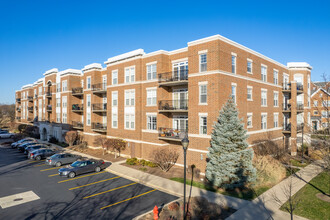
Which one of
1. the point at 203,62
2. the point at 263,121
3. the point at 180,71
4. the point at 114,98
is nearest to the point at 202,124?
the point at 203,62

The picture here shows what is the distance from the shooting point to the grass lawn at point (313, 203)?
41.1ft

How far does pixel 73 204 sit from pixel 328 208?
1589 centimetres

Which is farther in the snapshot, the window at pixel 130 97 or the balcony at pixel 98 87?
the balcony at pixel 98 87

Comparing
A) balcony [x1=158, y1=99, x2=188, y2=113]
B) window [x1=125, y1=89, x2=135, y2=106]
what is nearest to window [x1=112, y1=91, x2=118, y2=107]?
window [x1=125, y1=89, x2=135, y2=106]

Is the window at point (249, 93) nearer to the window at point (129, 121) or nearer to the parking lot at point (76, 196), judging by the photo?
the window at point (129, 121)

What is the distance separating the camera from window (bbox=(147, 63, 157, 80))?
2494cm

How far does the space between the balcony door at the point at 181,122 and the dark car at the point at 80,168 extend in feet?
29.3

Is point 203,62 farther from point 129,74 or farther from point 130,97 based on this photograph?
point 130,97

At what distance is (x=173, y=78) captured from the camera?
2336 centimetres

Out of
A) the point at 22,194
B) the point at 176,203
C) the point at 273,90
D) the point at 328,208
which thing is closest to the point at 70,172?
the point at 22,194

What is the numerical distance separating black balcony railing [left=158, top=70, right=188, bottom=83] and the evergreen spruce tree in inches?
281

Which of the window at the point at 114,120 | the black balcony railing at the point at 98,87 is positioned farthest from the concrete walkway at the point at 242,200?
the black balcony railing at the point at 98,87

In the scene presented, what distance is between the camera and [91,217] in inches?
486

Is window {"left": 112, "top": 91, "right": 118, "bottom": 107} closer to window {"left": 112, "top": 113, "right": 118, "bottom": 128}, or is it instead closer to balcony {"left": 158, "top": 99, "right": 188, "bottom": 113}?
window {"left": 112, "top": 113, "right": 118, "bottom": 128}
